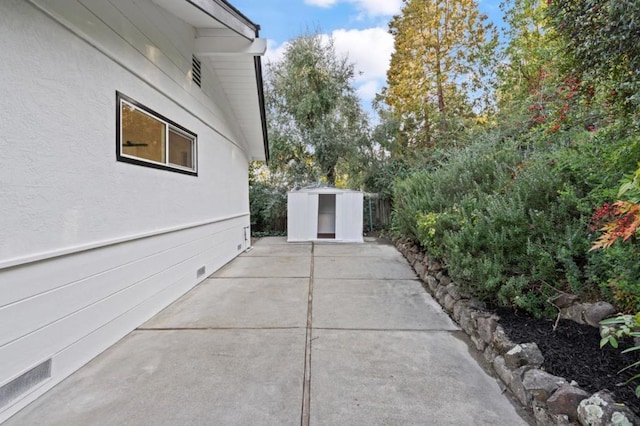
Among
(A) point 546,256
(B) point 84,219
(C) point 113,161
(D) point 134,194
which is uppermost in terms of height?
(C) point 113,161

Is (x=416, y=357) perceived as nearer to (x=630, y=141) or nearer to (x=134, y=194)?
(x=630, y=141)

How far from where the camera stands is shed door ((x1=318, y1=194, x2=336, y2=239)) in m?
10.7

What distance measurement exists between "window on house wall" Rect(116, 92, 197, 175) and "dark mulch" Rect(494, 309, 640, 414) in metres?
4.16

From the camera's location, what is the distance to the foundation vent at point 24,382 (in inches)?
77.1

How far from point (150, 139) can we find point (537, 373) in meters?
4.42

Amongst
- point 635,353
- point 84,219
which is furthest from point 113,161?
point 635,353

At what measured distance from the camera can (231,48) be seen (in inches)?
192

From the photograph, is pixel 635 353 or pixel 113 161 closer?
pixel 635 353

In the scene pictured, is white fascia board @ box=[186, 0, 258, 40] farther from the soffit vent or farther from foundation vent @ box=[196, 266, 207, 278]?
foundation vent @ box=[196, 266, 207, 278]

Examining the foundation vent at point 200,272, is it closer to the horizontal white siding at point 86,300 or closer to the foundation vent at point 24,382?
the horizontal white siding at point 86,300

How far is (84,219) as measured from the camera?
2641mm

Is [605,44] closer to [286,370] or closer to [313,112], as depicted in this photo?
[286,370]

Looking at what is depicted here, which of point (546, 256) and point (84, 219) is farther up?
point (84, 219)

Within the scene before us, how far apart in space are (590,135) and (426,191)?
2622 millimetres
